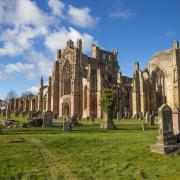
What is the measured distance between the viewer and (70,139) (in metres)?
12.8

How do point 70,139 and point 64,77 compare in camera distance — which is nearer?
point 70,139

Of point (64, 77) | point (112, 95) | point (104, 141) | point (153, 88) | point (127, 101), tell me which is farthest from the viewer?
point (64, 77)

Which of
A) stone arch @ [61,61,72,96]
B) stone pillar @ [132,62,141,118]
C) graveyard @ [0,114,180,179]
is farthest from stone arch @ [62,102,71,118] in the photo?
graveyard @ [0,114,180,179]

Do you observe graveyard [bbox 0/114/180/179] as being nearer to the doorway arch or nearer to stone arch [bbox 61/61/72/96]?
the doorway arch

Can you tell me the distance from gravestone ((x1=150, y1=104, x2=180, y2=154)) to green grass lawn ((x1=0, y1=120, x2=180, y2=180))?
42 centimetres

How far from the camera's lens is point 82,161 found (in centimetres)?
898

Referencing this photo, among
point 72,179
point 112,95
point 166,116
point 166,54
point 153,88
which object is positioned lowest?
point 72,179

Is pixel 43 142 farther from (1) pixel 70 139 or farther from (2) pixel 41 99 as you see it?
(2) pixel 41 99

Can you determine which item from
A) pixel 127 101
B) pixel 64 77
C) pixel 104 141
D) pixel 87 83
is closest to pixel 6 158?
pixel 104 141

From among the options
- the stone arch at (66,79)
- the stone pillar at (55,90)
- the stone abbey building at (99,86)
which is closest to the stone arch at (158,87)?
the stone abbey building at (99,86)

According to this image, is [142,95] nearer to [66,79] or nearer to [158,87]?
[158,87]

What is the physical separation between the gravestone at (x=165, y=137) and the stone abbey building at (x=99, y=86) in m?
30.3

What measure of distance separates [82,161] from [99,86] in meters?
37.9

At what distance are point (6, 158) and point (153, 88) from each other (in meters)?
41.0
